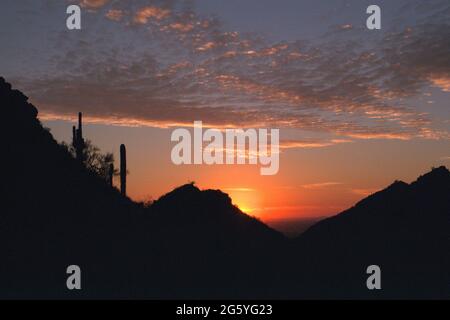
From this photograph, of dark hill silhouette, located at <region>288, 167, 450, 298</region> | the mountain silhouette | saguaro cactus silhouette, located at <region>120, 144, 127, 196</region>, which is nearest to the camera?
the mountain silhouette

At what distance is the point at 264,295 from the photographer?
30.5 m

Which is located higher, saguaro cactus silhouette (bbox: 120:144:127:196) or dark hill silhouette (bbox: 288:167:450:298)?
saguaro cactus silhouette (bbox: 120:144:127:196)

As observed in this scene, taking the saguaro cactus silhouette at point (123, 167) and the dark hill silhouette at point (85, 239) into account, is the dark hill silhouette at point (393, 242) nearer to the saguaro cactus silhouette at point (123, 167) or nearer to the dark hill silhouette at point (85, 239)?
the dark hill silhouette at point (85, 239)

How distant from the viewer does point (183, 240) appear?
35.2 meters

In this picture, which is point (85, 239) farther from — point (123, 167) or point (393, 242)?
point (393, 242)

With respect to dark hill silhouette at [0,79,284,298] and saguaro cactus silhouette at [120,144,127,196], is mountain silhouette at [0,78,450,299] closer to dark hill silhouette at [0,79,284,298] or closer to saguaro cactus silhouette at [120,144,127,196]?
dark hill silhouette at [0,79,284,298]

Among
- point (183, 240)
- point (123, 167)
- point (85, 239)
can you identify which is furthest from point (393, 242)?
point (85, 239)

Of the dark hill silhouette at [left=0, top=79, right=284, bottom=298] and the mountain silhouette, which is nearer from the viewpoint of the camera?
the dark hill silhouette at [left=0, top=79, right=284, bottom=298]

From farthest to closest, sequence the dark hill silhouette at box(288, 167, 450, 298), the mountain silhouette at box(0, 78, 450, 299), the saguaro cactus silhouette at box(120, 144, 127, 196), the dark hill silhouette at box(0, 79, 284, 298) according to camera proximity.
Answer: the dark hill silhouette at box(288, 167, 450, 298), the saguaro cactus silhouette at box(120, 144, 127, 196), the mountain silhouette at box(0, 78, 450, 299), the dark hill silhouette at box(0, 79, 284, 298)

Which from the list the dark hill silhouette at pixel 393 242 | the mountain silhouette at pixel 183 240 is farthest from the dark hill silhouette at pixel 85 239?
the dark hill silhouette at pixel 393 242

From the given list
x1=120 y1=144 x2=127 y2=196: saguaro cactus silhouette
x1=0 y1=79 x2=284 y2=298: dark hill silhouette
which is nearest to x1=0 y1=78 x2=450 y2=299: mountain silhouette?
x1=0 y1=79 x2=284 y2=298: dark hill silhouette

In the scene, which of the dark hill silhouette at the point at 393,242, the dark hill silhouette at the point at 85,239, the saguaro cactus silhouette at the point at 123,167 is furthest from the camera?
the dark hill silhouette at the point at 393,242

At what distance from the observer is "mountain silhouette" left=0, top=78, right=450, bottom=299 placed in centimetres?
2834

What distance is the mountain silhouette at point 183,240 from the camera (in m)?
28.3
